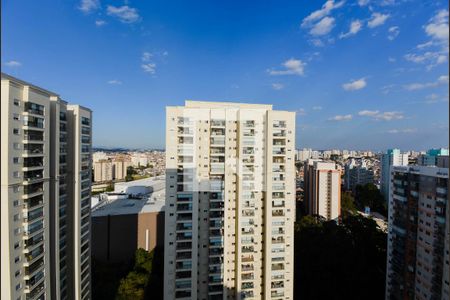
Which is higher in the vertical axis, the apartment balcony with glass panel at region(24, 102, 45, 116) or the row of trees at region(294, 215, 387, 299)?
the apartment balcony with glass panel at region(24, 102, 45, 116)

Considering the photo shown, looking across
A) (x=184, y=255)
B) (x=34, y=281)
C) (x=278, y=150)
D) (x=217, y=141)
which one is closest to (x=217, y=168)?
(x=217, y=141)

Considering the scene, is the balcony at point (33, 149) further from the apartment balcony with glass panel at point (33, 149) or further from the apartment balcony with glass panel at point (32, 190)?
the apartment balcony with glass panel at point (32, 190)

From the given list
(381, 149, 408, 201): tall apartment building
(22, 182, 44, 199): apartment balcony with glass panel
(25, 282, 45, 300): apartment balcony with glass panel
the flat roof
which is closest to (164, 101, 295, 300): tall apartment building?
(25, 282, 45, 300): apartment balcony with glass panel

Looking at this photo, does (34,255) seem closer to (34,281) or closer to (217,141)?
(34,281)

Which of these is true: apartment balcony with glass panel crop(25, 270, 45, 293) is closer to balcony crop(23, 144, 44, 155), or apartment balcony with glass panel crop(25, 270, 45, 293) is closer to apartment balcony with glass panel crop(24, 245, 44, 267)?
→ apartment balcony with glass panel crop(24, 245, 44, 267)

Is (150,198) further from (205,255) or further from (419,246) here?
(419,246)

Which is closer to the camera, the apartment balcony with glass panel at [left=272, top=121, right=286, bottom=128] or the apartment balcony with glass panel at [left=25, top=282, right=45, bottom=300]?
the apartment balcony with glass panel at [left=25, top=282, right=45, bottom=300]

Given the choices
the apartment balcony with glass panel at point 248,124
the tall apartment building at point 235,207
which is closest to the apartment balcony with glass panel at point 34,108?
the tall apartment building at point 235,207

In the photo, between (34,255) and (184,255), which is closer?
(34,255)
